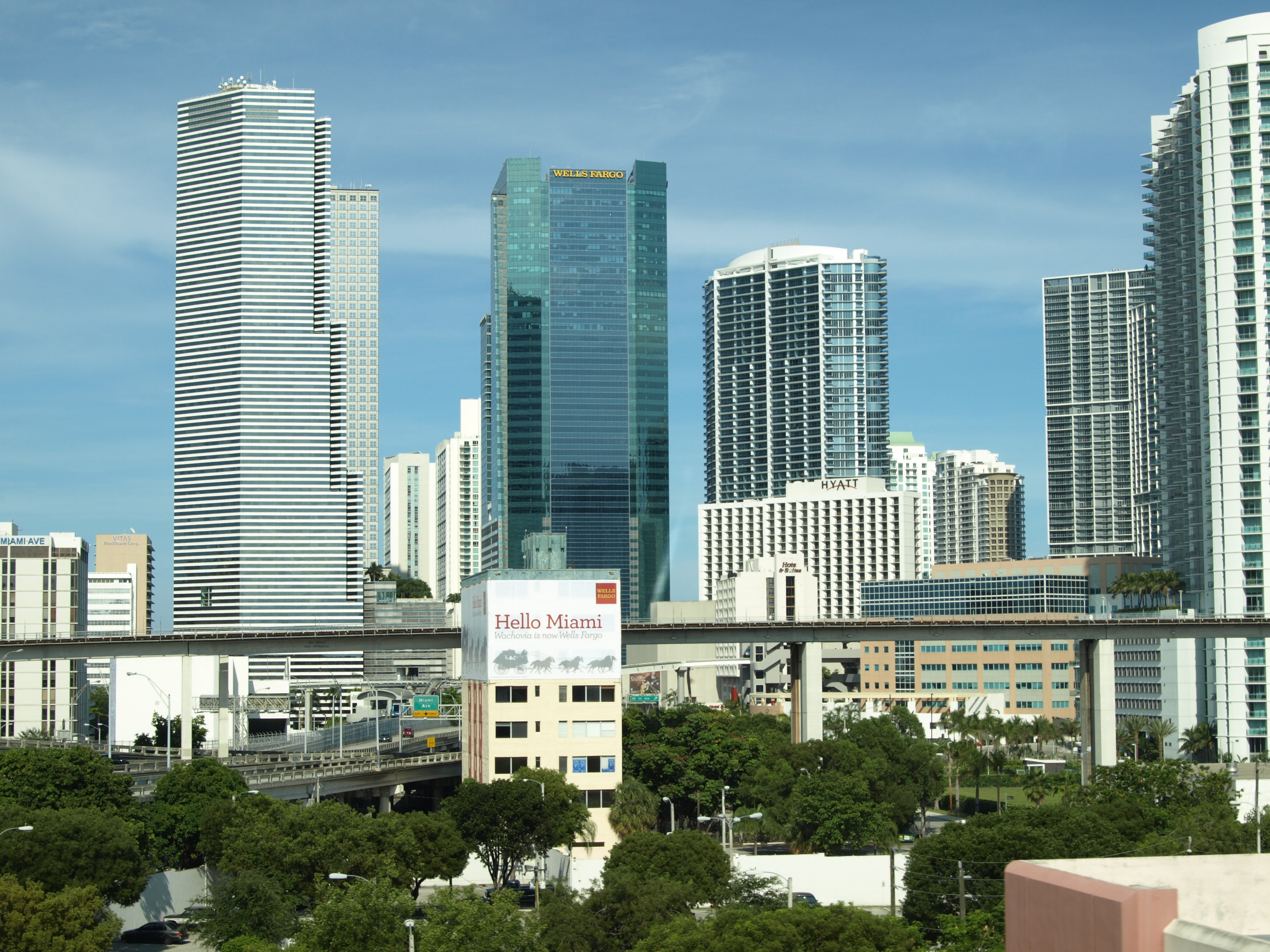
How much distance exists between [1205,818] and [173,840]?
241 ft

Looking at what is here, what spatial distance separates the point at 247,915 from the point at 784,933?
3299 cm

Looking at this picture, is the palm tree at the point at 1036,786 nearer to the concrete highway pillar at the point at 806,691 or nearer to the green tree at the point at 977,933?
the concrete highway pillar at the point at 806,691

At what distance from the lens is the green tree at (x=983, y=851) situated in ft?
281

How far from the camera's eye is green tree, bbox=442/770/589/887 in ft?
336

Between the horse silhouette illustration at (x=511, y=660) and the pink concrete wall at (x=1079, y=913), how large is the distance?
102 meters

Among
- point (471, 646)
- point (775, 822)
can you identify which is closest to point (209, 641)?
point (471, 646)

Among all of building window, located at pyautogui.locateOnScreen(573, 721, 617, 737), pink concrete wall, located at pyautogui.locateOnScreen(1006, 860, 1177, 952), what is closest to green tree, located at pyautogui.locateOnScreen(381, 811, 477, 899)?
building window, located at pyautogui.locateOnScreen(573, 721, 617, 737)

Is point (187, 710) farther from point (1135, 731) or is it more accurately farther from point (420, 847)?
point (1135, 731)

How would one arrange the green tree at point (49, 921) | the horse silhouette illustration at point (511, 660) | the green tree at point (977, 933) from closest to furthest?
the green tree at point (977, 933) → the green tree at point (49, 921) → the horse silhouette illustration at point (511, 660)

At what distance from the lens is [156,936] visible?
311 feet

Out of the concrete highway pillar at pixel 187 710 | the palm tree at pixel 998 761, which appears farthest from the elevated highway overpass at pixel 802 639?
the palm tree at pixel 998 761

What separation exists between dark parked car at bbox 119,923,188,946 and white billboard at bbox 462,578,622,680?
1439 inches

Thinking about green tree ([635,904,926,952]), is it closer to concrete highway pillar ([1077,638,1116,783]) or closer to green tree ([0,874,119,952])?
green tree ([0,874,119,952])

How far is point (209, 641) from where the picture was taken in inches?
6304
